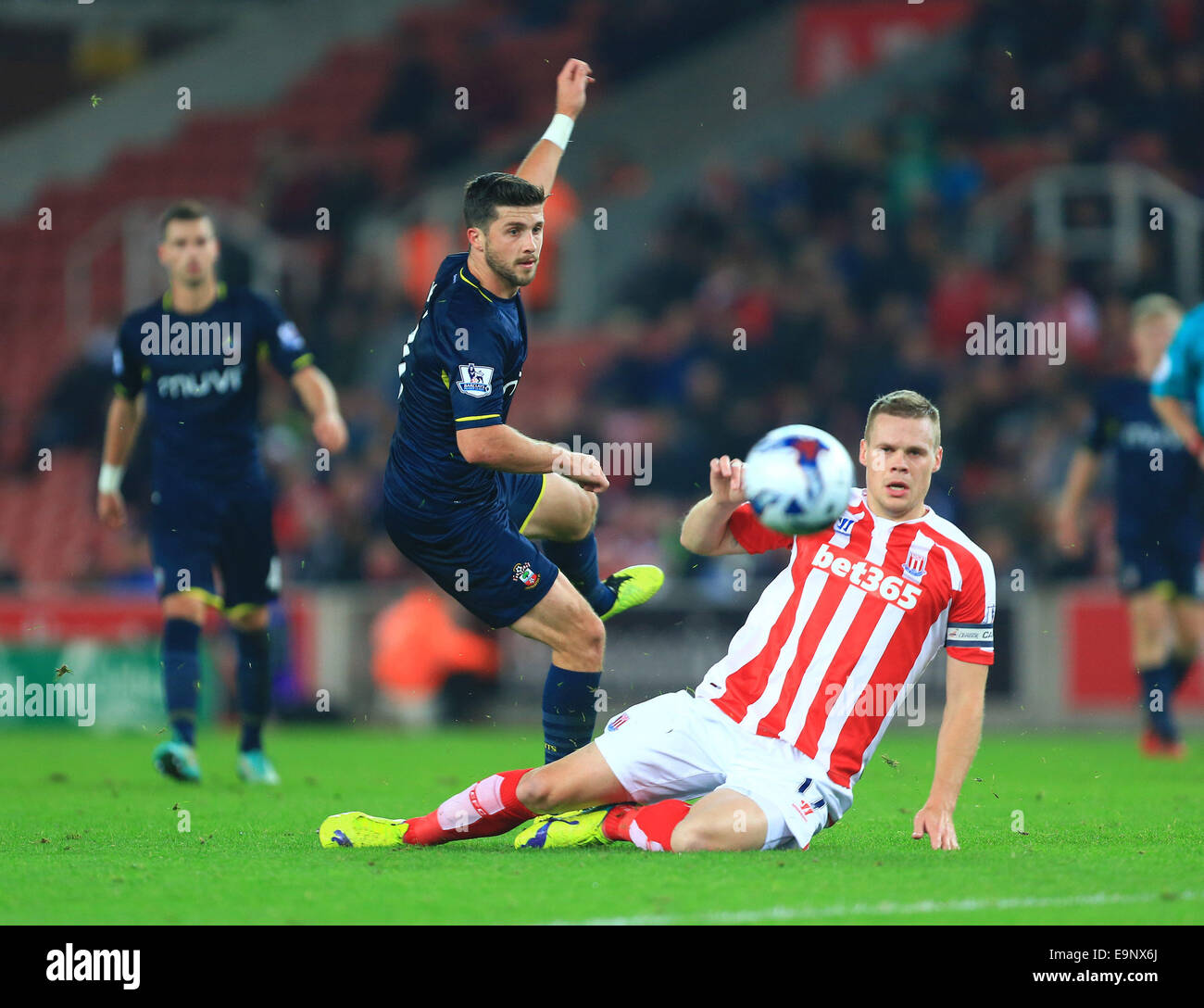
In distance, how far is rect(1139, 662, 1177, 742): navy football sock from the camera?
33.9ft

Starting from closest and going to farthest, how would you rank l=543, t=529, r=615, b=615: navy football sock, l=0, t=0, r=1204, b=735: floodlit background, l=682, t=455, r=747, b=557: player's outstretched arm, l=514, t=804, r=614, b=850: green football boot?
1. l=682, t=455, r=747, b=557: player's outstretched arm
2. l=514, t=804, r=614, b=850: green football boot
3. l=543, t=529, r=615, b=615: navy football sock
4. l=0, t=0, r=1204, b=735: floodlit background

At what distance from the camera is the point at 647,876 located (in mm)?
5121

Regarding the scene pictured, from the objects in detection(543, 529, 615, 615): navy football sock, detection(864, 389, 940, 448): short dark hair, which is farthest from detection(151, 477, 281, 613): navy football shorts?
detection(864, 389, 940, 448): short dark hair

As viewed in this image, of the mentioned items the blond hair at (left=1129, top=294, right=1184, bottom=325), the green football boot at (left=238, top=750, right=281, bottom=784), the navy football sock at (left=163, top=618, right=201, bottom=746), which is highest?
the blond hair at (left=1129, top=294, right=1184, bottom=325)

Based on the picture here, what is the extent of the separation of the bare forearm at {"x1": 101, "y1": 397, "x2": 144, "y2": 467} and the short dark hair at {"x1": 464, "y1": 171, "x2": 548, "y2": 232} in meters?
3.22

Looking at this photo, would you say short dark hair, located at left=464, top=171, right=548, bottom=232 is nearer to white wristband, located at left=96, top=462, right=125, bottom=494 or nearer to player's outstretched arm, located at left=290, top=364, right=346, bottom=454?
player's outstretched arm, located at left=290, top=364, right=346, bottom=454

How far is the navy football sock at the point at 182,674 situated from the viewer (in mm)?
8672

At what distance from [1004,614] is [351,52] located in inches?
586

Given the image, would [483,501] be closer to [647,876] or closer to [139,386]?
[647,876]

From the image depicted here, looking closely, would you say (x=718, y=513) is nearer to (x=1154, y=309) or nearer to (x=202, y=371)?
(x=202, y=371)

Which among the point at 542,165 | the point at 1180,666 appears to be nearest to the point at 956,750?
the point at 542,165

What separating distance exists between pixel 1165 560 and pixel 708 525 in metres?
6.00

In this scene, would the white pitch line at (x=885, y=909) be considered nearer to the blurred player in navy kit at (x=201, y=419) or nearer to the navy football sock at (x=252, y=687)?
the blurred player in navy kit at (x=201, y=419)
